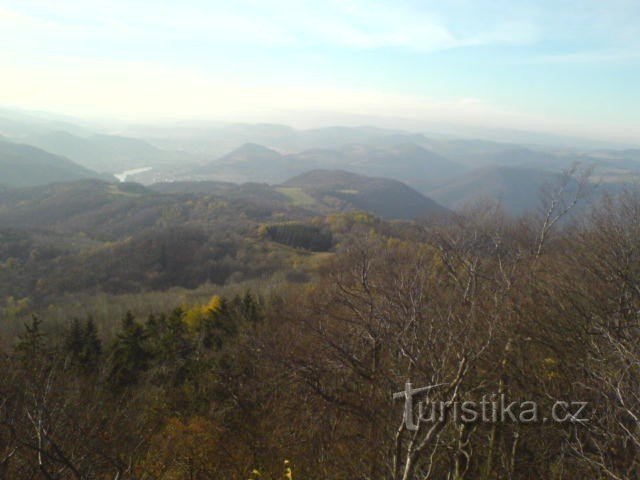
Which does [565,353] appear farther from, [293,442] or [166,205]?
[166,205]

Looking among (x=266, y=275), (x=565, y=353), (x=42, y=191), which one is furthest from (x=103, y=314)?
(x=42, y=191)

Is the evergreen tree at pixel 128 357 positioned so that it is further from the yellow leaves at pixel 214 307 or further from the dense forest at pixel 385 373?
the yellow leaves at pixel 214 307

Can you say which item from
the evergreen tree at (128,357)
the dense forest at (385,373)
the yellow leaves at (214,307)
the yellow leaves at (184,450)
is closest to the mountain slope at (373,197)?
the yellow leaves at (214,307)

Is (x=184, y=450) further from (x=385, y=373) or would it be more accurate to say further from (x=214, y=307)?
(x=214, y=307)

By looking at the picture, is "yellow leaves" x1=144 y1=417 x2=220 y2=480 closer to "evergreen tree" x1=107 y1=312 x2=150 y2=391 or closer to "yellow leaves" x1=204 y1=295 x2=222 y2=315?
"evergreen tree" x1=107 y1=312 x2=150 y2=391

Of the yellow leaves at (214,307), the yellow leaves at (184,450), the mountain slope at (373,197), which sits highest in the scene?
the yellow leaves at (184,450)
